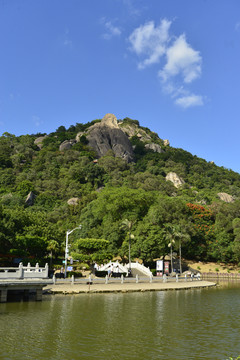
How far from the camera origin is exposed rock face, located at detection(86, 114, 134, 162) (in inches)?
6905

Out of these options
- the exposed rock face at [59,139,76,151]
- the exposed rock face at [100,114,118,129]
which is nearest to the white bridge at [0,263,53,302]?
the exposed rock face at [59,139,76,151]

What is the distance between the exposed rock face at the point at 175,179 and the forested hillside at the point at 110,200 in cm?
47

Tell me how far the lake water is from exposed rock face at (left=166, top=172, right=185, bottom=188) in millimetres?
121712

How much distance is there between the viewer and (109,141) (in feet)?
599

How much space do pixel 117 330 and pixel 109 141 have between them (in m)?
167

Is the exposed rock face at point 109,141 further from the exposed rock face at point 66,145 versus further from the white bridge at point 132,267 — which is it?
the white bridge at point 132,267

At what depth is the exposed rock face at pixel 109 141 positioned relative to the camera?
175 metres

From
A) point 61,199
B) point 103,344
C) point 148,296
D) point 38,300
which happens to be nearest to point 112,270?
point 148,296

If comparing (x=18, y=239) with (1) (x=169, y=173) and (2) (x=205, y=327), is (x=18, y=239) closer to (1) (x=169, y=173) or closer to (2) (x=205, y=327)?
(2) (x=205, y=327)

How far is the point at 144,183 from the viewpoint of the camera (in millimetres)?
127125

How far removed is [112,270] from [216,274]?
32.1 meters

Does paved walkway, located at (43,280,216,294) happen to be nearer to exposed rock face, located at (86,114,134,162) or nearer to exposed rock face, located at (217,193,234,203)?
exposed rock face, located at (217,193,234,203)

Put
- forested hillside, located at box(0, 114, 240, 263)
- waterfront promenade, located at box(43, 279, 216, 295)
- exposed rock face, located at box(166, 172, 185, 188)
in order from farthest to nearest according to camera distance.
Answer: exposed rock face, located at box(166, 172, 185, 188) < forested hillside, located at box(0, 114, 240, 263) < waterfront promenade, located at box(43, 279, 216, 295)

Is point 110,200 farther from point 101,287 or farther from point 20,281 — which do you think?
point 20,281
